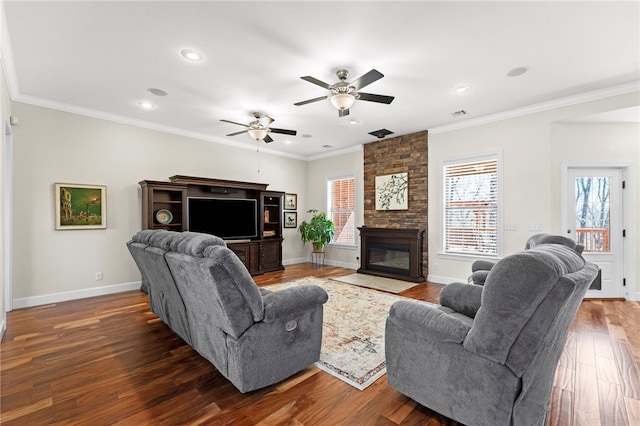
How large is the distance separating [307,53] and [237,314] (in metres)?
2.59

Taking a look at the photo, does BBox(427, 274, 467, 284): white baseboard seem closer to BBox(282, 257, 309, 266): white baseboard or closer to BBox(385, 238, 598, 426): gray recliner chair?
BBox(282, 257, 309, 266): white baseboard

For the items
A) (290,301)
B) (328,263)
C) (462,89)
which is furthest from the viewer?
(328,263)

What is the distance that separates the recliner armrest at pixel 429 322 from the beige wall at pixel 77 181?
4.88 m

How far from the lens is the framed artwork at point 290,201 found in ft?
25.0

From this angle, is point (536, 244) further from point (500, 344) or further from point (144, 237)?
point (144, 237)

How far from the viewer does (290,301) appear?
7.00ft

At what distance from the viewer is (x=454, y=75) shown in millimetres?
3455

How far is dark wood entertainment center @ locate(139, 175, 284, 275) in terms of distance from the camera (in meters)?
5.03

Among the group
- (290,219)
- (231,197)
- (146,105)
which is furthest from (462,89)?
(290,219)

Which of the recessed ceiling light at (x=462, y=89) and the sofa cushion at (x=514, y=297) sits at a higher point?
the recessed ceiling light at (x=462, y=89)

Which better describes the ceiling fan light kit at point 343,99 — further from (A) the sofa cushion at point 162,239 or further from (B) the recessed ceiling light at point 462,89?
(A) the sofa cushion at point 162,239

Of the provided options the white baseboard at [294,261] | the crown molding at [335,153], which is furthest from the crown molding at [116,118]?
the white baseboard at [294,261]

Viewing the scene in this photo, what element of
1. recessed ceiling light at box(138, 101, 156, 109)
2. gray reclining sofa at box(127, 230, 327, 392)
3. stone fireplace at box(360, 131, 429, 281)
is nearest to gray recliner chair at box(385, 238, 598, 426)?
gray reclining sofa at box(127, 230, 327, 392)

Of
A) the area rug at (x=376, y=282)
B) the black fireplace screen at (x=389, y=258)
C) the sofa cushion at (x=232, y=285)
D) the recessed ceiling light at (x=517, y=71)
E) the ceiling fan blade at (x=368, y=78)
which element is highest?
the recessed ceiling light at (x=517, y=71)
